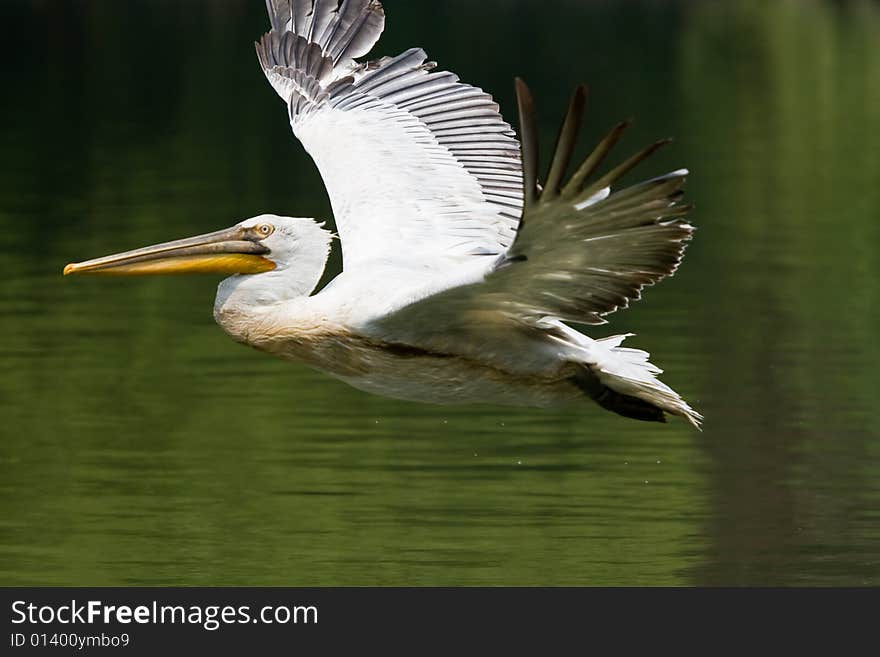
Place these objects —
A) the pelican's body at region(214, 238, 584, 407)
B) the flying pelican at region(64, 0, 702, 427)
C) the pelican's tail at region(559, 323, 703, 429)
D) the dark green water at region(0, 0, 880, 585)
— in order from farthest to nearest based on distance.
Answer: the dark green water at region(0, 0, 880, 585), the pelican's tail at region(559, 323, 703, 429), the pelican's body at region(214, 238, 584, 407), the flying pelican at region(64, 0, 702, 427)

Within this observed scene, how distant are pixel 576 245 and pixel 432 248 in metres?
1.49

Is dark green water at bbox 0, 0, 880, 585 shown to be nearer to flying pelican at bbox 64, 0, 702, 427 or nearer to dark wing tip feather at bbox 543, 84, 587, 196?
flying pelican at bbox 64, 0, 702, 427

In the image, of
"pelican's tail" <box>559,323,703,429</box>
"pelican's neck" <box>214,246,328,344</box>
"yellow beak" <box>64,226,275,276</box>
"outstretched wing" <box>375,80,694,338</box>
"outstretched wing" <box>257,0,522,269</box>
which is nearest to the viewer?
"outstretched wing" <box>375,80,694,338</box>

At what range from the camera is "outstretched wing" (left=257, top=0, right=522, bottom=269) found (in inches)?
308

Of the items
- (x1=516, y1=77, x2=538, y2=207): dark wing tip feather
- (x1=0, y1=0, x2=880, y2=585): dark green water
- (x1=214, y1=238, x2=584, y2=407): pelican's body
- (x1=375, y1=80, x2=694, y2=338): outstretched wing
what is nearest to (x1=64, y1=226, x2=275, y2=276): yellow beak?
(x1=214, y1=238, x2=584, y2=407): pelican's body

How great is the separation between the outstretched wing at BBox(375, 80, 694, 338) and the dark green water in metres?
2.08

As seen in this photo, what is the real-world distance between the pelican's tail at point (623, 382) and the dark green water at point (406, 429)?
1358 millimetres

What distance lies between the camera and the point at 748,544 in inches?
363

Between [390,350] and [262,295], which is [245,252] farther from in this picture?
[390,350]

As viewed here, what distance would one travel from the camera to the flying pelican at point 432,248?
6.18m

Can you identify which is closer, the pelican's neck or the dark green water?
the pelican's neck

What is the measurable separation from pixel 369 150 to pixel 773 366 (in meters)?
5.59

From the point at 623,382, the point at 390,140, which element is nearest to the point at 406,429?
the point at 390,140

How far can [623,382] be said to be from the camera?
721 centimetres
